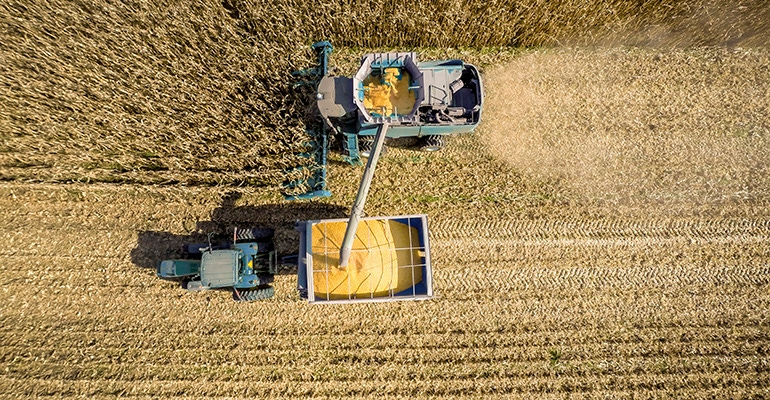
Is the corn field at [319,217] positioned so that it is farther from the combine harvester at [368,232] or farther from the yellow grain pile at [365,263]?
the yellow grain pile at [365,263]

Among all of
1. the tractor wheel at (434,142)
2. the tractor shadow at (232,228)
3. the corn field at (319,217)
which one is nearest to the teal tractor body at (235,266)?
the tractor shadow at (232,228)

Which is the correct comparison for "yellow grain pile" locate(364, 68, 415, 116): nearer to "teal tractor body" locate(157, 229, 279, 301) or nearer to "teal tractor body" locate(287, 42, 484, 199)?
"teal tractor body" locate(287, 42, 484, 199)

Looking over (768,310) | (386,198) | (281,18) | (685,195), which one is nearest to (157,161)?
(281,18)

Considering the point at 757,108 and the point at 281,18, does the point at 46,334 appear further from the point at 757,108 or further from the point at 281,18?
the point at 757,108

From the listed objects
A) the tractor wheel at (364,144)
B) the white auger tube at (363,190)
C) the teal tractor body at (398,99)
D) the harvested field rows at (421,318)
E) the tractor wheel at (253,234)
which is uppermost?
the teal tractor body at (398,99)

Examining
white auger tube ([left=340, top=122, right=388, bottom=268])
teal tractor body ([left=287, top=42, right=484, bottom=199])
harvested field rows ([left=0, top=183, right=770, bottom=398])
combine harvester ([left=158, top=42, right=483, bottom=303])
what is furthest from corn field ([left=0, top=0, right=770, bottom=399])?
white auger tube ([left=340, top=122, right=388, bottom=268])
